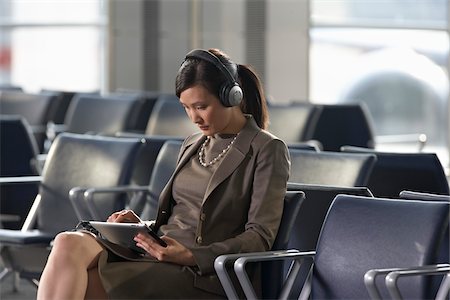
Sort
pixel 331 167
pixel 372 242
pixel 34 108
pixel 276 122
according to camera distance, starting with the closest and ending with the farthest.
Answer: pixel 372 242 < pixel 331 167 < pixel 276 122 < pixel 34 108

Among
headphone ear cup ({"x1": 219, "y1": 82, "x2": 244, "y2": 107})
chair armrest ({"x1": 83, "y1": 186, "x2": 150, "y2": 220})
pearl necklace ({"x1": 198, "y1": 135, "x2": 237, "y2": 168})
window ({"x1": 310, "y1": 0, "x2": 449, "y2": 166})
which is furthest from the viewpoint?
window ({"x1": 310, "y1": 0, "x2": 449, "y2": 166})

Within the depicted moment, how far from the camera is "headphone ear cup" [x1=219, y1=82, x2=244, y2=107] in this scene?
4102mm

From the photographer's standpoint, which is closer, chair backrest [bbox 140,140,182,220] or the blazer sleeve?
the blazer sleeve

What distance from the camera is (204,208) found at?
13.4ft

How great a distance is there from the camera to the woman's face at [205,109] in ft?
13.5

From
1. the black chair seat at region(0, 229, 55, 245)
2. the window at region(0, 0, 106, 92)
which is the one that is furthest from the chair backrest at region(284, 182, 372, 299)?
the window at region(0, 0, 106, 92)

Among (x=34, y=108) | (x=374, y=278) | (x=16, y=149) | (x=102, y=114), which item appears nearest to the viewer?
(x=374, y=278)

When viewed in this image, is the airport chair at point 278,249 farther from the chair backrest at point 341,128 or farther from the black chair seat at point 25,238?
the chair backrest at point 341,128

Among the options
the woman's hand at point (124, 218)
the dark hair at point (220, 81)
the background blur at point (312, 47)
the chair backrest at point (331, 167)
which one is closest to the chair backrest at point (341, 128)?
the background blur at point (312, 47)

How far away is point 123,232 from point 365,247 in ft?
2.60

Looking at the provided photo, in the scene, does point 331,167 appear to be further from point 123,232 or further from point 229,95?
point 123,232

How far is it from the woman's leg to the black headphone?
64 centimetres

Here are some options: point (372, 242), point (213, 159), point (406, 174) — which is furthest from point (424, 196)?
point (406, 174)

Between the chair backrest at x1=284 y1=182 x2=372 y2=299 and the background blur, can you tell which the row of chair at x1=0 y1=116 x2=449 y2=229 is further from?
the background blur
